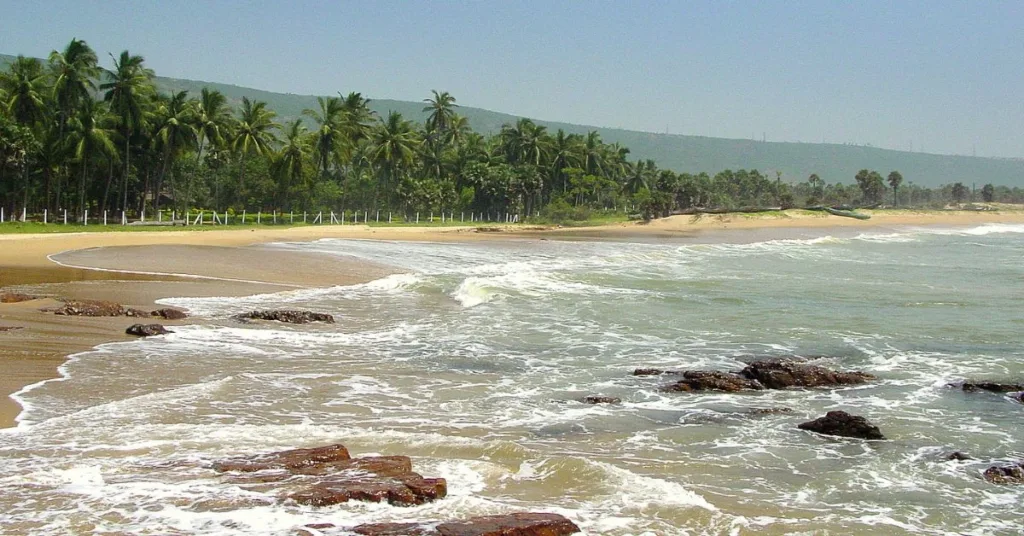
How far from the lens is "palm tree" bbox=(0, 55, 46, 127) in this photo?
47.8 meters

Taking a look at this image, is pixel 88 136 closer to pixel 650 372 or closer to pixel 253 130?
pixel 253 130

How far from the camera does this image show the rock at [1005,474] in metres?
7.78

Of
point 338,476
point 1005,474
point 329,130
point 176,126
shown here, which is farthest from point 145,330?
point 329,130

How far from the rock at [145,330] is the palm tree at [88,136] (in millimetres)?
37580

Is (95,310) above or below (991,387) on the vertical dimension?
above

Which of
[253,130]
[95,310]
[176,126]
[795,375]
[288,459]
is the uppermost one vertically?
[253,130]

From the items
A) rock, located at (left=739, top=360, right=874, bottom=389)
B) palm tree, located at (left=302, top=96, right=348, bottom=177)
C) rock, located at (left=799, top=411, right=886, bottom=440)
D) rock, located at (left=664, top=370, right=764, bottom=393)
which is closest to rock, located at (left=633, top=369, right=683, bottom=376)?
rock, located at (left=664, top=370, right=764, bottom=393)

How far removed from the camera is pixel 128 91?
4969 centimetres

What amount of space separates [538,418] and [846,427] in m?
3.19

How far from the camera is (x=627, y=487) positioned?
23.8ft

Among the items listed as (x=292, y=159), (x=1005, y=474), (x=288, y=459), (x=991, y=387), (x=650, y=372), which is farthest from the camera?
(x=292, y=159)

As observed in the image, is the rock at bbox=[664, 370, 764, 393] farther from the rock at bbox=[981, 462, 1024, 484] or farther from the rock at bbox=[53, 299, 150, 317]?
the rock at bbox=[53, 299, 150, 317]

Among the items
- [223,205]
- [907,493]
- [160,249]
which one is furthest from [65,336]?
[223,205]

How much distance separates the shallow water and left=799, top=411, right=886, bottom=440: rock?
0.26 m
